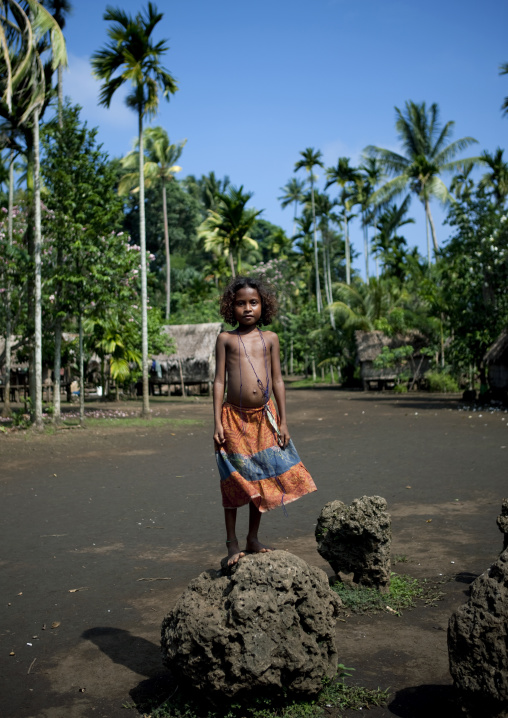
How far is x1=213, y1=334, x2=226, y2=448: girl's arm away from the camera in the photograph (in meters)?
4.02

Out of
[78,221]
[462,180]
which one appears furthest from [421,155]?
Answer: [78,221]

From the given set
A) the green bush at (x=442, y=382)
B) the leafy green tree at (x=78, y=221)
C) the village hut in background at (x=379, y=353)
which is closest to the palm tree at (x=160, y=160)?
the village hut in background at (x=379, y=353)

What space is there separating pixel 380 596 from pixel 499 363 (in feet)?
59.0

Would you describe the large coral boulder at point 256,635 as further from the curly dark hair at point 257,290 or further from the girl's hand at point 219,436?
the curly dark hair at point 257,290

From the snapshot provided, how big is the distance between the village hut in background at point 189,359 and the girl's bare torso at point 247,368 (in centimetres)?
2772

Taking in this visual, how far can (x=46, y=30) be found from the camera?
46.0ft

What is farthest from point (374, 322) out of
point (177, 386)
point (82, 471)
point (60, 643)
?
point (60, 643)

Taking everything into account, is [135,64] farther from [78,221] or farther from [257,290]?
[257,290]

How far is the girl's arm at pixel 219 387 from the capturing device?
402cm

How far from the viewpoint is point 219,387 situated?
4.12 metres

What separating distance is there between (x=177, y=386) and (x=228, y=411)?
31.0m

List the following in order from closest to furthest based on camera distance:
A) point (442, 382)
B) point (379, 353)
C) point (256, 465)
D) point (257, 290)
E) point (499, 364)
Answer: point (256, 465) < point (257, 290) < point (499, 364) < point (442, 382) < point (379, 353)

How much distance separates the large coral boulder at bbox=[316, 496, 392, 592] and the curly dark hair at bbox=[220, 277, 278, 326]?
1411mm

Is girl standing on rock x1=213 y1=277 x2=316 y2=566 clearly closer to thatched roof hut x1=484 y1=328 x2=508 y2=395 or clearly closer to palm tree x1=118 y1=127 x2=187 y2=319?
thatched roof hut x1=484 y1=328 x2=508 y2=395
